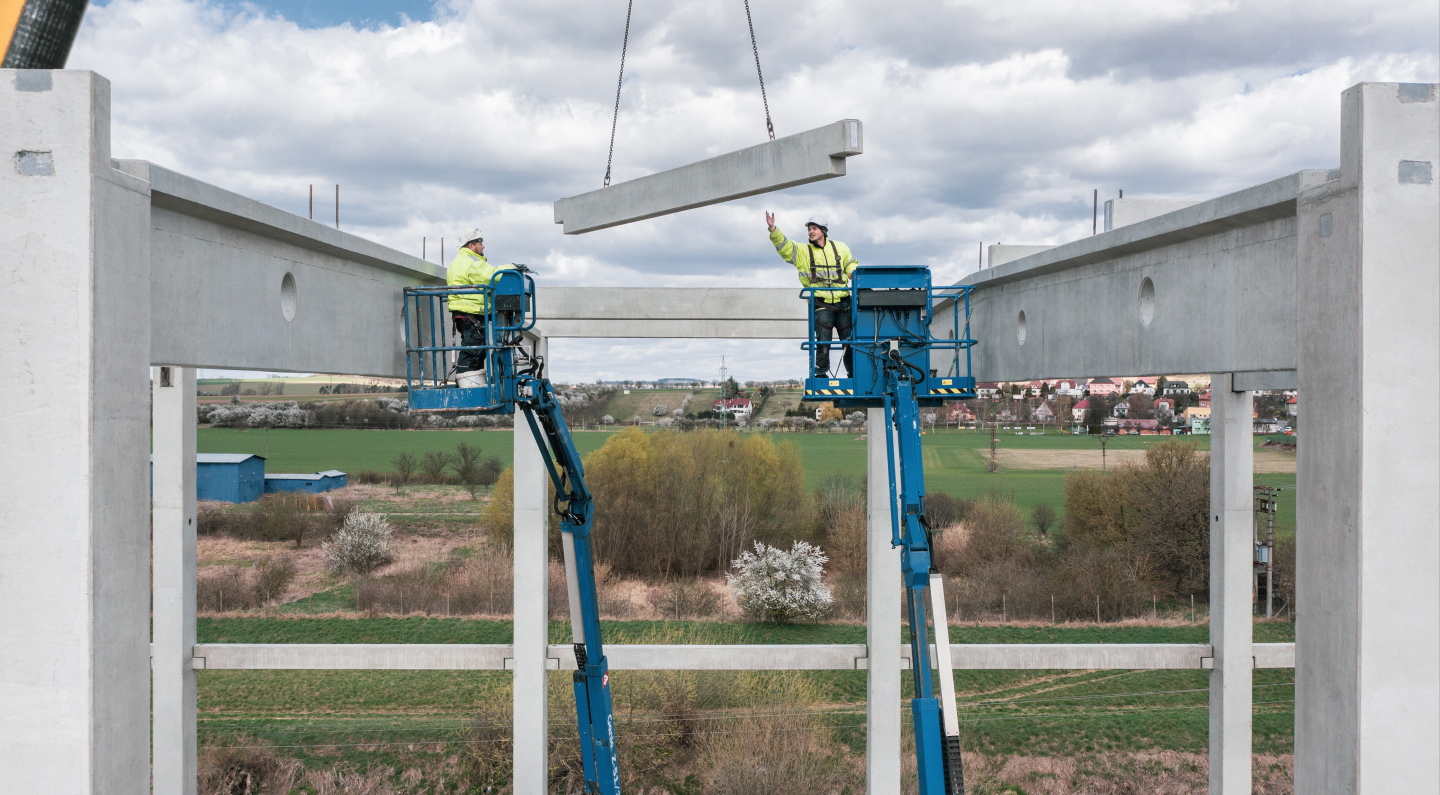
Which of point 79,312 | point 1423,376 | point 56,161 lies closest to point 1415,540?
point 1423,376

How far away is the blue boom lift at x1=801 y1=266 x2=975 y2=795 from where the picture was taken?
5.32m

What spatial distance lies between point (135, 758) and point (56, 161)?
370cm

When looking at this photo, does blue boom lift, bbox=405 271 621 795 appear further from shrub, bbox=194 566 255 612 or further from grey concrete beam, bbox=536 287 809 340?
shrub, bbox=194 566 255 612

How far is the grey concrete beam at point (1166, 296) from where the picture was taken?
19.4 ft

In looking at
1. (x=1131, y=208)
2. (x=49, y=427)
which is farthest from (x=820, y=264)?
(x=49, y=427)

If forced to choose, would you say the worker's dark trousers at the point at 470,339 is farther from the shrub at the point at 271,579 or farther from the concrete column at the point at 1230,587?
the shrub at the point at 271,579

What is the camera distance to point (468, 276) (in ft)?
25.3

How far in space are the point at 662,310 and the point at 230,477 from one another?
42.5 m

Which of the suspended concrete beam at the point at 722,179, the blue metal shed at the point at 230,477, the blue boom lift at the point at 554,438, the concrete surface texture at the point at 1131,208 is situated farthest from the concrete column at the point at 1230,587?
the blue metal shed at the point at 230,477

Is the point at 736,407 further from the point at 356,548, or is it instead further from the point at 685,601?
the point at 356,548

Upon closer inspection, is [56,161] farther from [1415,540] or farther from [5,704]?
[1415,540]

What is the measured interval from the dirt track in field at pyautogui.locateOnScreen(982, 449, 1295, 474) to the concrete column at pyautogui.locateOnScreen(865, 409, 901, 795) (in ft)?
130

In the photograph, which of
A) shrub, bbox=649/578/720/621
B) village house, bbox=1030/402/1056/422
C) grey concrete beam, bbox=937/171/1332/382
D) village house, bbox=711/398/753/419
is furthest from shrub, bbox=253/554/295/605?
village house, bbox=1030/402/1056/422

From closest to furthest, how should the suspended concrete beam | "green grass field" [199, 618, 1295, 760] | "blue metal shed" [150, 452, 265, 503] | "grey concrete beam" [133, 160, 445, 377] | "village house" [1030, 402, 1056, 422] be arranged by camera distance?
"grey concrete beam" [133, 160, 445, 377]
the suspended concrete beam
"green grass field" [199, 618, 1295, 760]
"blue metal shed" [150, 452, 265, 503]
"village house" [1030, 402, 1056, 422]
